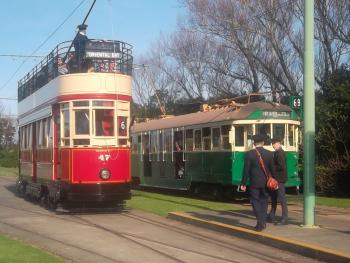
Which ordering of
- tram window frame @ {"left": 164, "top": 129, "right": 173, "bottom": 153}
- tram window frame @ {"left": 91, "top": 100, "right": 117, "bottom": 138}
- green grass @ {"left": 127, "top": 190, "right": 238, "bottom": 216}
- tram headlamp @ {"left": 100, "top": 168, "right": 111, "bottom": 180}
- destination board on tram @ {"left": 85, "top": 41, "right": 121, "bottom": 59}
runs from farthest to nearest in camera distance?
tram window frame @ {"left": 164, "top": 129, "right": 173, "bottom": 153} < destination board on tram @ {"left": 85, "top": 41, "right": 121, "bottom": 59} < green grass @ {"left": 127, "top": 190, "right": 238, "bottom": 216} < tram window frame @ {"left": 91, "top": 100, "right": 117, "bottom": 138} < tram headlamp @ {"left": 100, "top": 168, "right": 111, "bottom": 180}

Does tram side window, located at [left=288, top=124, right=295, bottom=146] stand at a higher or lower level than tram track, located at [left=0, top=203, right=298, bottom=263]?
higher

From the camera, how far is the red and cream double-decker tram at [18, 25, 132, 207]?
634 inches

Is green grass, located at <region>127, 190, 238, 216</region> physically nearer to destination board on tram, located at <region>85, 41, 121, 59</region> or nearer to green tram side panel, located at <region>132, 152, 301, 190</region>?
green tram side panel, located at <region>132, 152, 301, 190</region>

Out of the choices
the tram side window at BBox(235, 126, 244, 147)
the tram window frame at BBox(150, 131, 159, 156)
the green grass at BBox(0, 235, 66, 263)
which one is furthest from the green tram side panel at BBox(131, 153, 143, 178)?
the green grass at BBox(0, 235, 66, 263)

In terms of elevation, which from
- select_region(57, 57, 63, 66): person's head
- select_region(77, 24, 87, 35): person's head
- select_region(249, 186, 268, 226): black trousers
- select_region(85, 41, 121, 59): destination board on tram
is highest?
select_region(77, 24, 87, 35): person's head

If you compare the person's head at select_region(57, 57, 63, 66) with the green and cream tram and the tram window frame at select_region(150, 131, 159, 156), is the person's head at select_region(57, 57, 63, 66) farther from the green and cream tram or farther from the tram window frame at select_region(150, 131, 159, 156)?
the tram window frame at select_region(150, 131, 159, 156)

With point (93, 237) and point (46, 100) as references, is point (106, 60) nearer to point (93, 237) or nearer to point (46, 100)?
point (46, 100)

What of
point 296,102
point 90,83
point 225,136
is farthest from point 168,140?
point 296,102

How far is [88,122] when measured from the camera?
53.9 feet

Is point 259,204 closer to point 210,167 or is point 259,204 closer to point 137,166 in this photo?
point 210,167

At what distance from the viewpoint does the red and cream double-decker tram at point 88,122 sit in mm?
16094

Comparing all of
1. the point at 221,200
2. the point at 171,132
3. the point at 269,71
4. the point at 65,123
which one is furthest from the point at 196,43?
the point at 65,123

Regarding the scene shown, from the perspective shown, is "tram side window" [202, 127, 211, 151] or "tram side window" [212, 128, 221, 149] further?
"tram side window" [202, 127, 211, 151]

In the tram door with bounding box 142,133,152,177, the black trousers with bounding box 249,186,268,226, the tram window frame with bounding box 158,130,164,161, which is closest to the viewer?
the black trousers with bounding box 249,186,268,226
